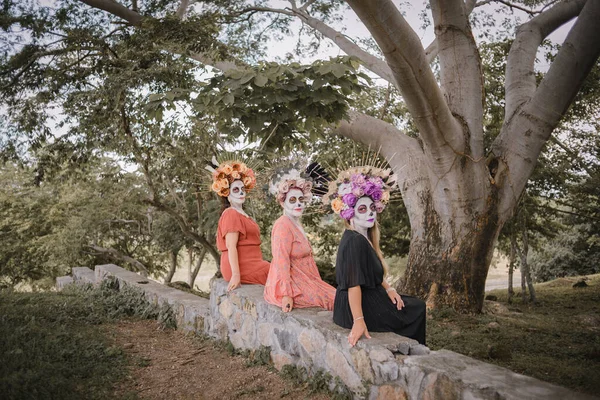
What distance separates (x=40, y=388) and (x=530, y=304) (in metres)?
8.48

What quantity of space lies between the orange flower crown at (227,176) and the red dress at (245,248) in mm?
239

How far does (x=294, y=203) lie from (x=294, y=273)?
0.62m

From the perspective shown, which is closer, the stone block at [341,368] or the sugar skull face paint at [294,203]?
the stone block at [341,368]

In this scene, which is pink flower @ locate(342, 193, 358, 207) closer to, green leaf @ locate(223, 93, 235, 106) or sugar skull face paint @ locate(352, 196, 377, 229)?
sugar skull face paint @ locate(352, 196, 377, 229)

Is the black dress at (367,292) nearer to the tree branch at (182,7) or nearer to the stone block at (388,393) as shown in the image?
the stone block at (388,393)

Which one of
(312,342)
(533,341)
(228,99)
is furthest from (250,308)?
(533,341)

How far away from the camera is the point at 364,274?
3133 millimetres

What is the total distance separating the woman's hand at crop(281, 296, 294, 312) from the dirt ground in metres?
0.54

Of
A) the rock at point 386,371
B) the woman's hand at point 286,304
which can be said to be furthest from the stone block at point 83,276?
the rock at point 386,371

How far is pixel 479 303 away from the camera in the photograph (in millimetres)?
6129

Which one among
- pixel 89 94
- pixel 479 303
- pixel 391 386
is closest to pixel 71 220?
pixel 89 94

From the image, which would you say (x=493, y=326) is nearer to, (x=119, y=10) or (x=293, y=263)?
(x=293, y=263)

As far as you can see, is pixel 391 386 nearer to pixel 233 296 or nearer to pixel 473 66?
pixel 233 296

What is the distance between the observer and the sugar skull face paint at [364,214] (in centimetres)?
337
